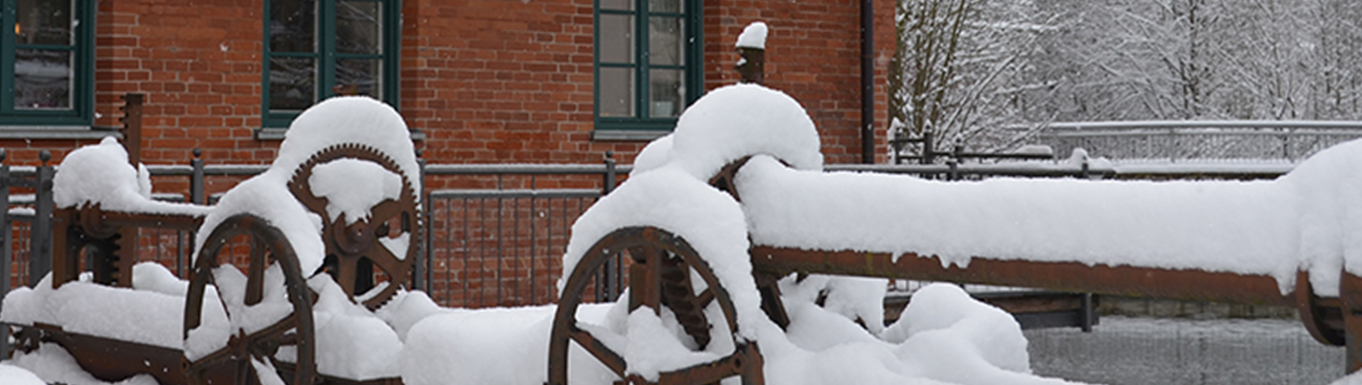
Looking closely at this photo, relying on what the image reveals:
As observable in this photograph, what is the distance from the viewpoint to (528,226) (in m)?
10.9

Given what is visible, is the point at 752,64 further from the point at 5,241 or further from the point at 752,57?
the point at 5,241

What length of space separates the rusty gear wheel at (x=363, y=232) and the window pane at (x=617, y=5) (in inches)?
252

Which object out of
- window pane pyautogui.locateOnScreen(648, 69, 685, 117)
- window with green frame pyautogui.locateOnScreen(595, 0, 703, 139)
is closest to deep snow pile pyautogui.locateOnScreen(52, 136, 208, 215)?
window with green frame pyautogui.locateOnScreen(595, 0, 703, 139)

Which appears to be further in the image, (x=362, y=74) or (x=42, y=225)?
(x=362, y=74)

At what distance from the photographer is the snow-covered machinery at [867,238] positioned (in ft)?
8.52

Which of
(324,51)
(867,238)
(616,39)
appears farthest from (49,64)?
(867,238)

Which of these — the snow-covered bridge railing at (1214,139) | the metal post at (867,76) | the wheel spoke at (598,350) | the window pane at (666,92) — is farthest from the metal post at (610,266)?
the snow-covered bridge railing at (1214,139)

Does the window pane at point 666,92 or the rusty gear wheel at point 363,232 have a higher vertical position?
the window pane at point 666,92

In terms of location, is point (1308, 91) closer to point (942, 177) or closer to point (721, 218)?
point (942, 177)

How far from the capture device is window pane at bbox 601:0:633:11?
11.6m

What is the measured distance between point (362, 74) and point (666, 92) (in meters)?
2.55

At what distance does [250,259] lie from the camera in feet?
15.9

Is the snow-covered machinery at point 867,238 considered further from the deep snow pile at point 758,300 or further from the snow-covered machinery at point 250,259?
the snow-covered machinery at point 250,259

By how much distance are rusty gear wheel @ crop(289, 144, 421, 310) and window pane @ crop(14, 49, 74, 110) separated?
524 cm
